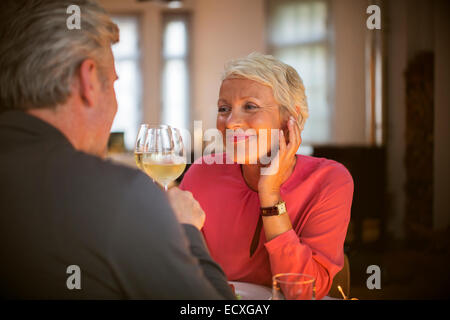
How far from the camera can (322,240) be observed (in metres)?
1.42

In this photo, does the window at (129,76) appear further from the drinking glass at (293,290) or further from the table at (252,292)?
the drinking glass at (293,290)

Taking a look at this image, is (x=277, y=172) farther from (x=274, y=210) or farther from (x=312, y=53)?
(x=312, y=53)

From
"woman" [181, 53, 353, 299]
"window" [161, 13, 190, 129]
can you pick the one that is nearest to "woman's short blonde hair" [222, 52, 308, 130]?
"woman" [181, 53, 353, 299]

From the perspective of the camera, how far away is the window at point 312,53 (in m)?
7.54

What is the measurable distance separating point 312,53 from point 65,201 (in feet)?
24.4

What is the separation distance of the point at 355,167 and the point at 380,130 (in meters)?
0.95

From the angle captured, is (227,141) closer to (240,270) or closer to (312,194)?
(312,194)

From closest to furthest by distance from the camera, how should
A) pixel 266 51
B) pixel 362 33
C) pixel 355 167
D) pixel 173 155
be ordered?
pixel 173 155, pixel 355 167, pixel 362 33, pixel 266 51

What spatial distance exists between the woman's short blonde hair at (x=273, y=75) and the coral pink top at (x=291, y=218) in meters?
0.25

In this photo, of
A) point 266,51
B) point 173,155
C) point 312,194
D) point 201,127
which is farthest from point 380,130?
point 173,155

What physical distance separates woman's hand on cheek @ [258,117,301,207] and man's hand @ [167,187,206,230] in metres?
0.52

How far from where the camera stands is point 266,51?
812cm

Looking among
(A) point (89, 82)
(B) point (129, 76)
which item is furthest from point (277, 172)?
(B) point (129, 76)

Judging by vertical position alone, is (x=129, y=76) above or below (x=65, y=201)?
above
